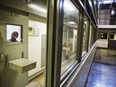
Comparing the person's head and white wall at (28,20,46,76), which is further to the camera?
white wall at (28,20,46,76)

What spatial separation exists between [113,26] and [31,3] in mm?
14171

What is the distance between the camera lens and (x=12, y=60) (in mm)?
2324

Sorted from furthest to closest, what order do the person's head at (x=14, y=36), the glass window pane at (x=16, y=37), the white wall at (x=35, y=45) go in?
the white wall at (x=35, y=45) < the person's head at (x=14, y=36) < the glass window pane at (x=16, y=37)

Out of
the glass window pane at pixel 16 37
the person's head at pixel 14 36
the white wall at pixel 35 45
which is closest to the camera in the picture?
the glass window pane at pixel 16 37

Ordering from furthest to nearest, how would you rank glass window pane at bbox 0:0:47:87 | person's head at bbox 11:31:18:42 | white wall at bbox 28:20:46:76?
white wall at bbox 28:20:46:76 → person's head at bbox 11:31:18:42 → glass window pane at bbox 0:0:47:87

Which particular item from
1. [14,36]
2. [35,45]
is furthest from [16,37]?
[35,45]

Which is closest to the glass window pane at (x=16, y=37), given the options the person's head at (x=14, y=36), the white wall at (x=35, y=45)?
the person's head at (x=14, y=36)

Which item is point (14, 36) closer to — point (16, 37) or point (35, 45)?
point (16, 37)

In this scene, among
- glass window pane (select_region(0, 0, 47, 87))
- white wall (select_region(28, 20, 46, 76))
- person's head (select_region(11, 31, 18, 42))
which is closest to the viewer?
glass window pane (select_region(0, 0, 47, 87))

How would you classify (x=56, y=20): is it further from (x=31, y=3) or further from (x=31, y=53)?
(x=31, y=53)

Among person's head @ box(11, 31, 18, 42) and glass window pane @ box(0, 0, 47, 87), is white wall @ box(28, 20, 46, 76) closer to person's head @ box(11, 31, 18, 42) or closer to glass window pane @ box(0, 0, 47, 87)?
glass window pane @ box(0, 0, 47, 87)

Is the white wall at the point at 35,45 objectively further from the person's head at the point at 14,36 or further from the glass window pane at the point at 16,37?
the person's head at the point at 14,36

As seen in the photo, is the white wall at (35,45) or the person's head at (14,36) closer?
the person's head at (14,36)

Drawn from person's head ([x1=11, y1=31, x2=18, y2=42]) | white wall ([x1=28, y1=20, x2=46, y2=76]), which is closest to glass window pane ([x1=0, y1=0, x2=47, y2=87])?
person's head ([x1=11, y1=31, x2=18, y2=42])
